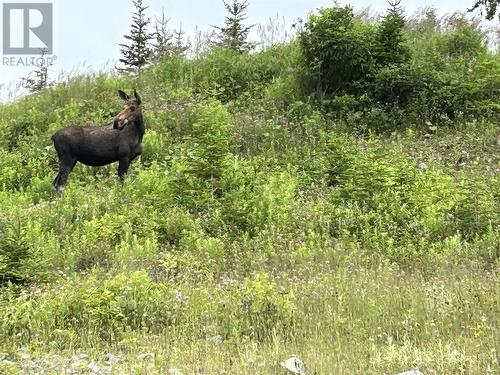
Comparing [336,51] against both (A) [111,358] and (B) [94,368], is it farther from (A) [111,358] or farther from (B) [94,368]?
(B) [94,368]

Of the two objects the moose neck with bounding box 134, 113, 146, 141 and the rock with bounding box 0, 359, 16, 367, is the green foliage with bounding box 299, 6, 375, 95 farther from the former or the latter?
the rock with bounding box 0, 359, 16, 367

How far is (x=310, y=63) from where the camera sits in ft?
57.1

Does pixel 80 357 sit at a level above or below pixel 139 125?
below

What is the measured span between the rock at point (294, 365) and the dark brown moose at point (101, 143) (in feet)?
30.8

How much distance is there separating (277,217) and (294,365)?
5421 millimetres

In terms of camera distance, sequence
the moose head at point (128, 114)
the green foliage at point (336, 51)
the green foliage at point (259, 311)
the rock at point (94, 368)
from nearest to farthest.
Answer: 1. the rock at point (94, 368)
2. the green foliage at point (259, 311)
3. the moose head at point (128, 114)
4. the green foliage at point (336, 51)

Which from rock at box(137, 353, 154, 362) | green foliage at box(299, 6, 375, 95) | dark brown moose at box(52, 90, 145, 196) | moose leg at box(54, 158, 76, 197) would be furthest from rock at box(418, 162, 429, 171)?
rock at box(137, 353, 154, 362)

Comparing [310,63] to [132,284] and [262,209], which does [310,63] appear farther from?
[132,284]

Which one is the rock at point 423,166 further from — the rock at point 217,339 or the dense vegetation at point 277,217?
the rock at point 217,339

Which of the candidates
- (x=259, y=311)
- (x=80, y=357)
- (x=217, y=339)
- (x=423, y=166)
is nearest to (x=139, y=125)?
(x=423, y=166)

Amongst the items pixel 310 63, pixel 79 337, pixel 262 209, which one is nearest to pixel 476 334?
pixel 79 337

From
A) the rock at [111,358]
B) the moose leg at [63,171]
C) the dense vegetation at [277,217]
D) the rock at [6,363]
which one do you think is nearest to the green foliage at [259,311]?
the dense vegetation at [277,217]

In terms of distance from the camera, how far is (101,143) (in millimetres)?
13469

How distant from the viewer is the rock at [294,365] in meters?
4.52
